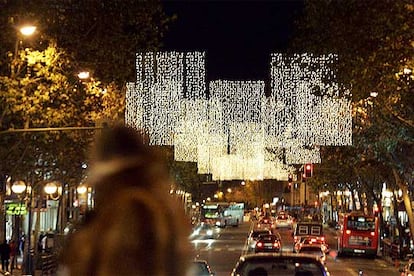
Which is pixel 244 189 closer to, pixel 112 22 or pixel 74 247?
pixel 112 22

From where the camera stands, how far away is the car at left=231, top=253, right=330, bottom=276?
44.4 ft

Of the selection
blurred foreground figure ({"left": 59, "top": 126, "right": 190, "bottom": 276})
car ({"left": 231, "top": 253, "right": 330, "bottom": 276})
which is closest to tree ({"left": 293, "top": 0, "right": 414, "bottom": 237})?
car ({"left": 231, "top": 253, "right": 330, "bottom": 276})

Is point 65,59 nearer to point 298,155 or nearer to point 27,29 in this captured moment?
point 27,29

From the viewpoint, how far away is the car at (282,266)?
13.5 meters

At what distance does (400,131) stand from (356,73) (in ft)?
24.4

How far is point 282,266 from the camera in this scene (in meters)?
13.7

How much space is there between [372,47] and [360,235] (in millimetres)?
37410

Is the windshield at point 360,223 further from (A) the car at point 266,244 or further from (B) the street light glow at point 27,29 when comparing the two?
(B) the street light glow at point 27,29

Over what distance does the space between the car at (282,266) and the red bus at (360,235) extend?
48.4m

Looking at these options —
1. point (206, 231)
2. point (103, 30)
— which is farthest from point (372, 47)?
point (206, 231)

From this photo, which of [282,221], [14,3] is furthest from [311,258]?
[282,221]

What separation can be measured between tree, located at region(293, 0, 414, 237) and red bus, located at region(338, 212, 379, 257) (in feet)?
96.2

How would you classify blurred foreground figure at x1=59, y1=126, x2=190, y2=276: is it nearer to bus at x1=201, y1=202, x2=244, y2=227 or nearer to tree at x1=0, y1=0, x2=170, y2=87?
tree at x1=0, y1=0, x2=170, y2=87

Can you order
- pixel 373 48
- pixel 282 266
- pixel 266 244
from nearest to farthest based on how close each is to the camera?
pixel 282 266
pixel 373 48
pixel 266 244
